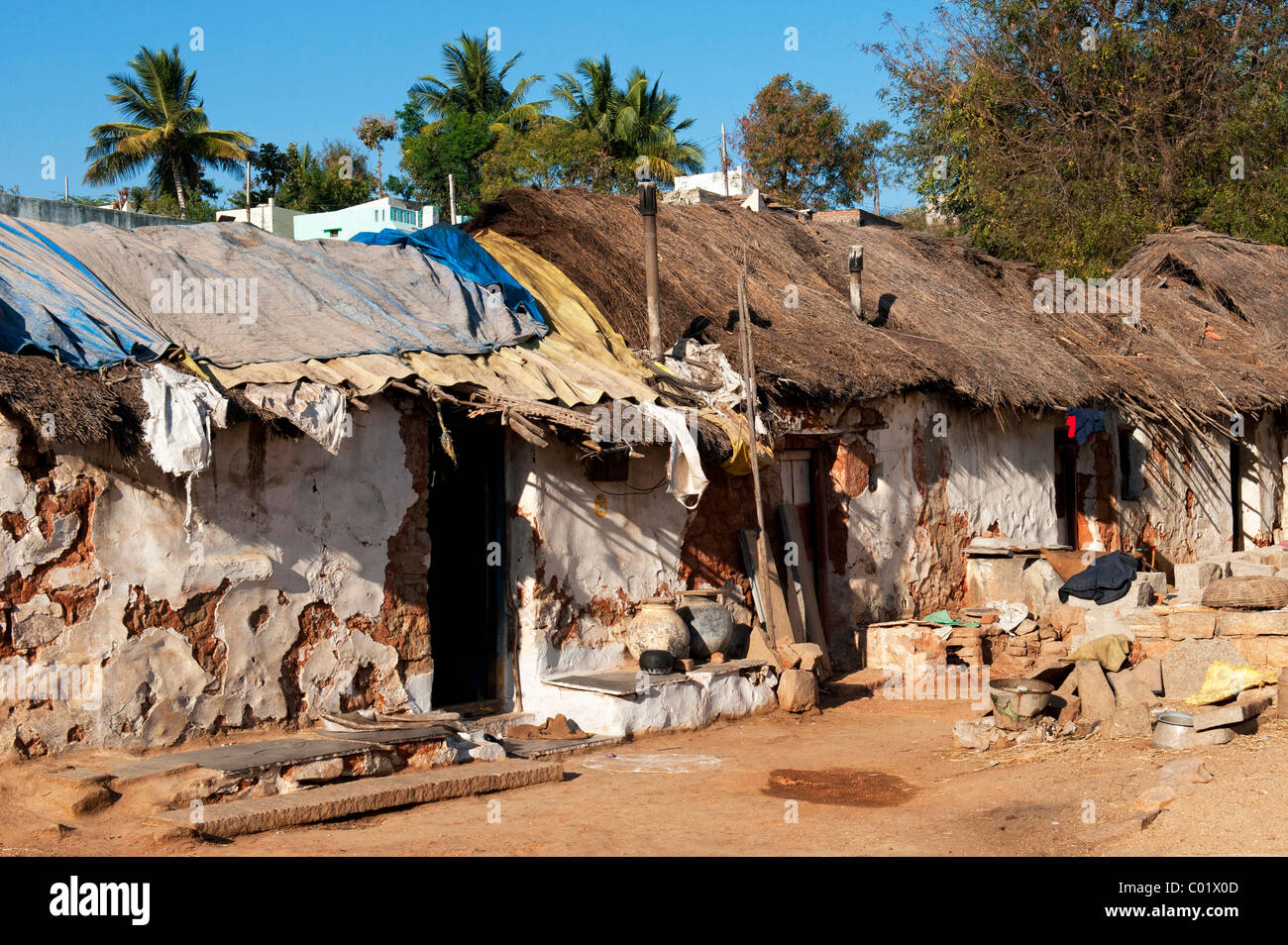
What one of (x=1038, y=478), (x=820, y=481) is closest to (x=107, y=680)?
(x=820, y=481)

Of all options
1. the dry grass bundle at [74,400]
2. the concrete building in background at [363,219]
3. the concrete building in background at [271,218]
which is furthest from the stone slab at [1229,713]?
the concrete building in background at [271,218]

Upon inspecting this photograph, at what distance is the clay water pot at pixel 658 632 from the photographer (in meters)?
9.12

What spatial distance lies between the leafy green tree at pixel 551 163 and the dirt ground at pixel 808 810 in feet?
59.0

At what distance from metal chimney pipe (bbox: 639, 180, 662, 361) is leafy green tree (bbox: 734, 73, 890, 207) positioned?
18692mm

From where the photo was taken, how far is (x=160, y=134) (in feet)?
99.5

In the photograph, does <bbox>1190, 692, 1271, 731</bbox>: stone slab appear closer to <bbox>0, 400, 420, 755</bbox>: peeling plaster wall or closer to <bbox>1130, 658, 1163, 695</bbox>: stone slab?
<bbox>1130, 658, 1163, 695</bbox>: stone slab

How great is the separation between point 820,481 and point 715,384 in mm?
1637

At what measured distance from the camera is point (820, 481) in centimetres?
1152

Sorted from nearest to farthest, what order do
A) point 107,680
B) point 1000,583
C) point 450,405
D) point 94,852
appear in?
point 94,852
point 107,680
point 450,405
point 1000,583

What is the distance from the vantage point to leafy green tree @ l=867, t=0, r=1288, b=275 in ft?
66.3

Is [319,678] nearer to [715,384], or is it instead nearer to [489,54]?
[715,384]

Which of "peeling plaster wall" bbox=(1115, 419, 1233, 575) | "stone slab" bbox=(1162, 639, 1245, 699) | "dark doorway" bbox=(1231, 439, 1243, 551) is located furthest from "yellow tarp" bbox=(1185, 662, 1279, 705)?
"dark doorway" bbox=(1231, 439, 1243, 551)

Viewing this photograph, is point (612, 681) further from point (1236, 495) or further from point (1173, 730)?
point (1236, 495)

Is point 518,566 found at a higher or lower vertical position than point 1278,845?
higher
